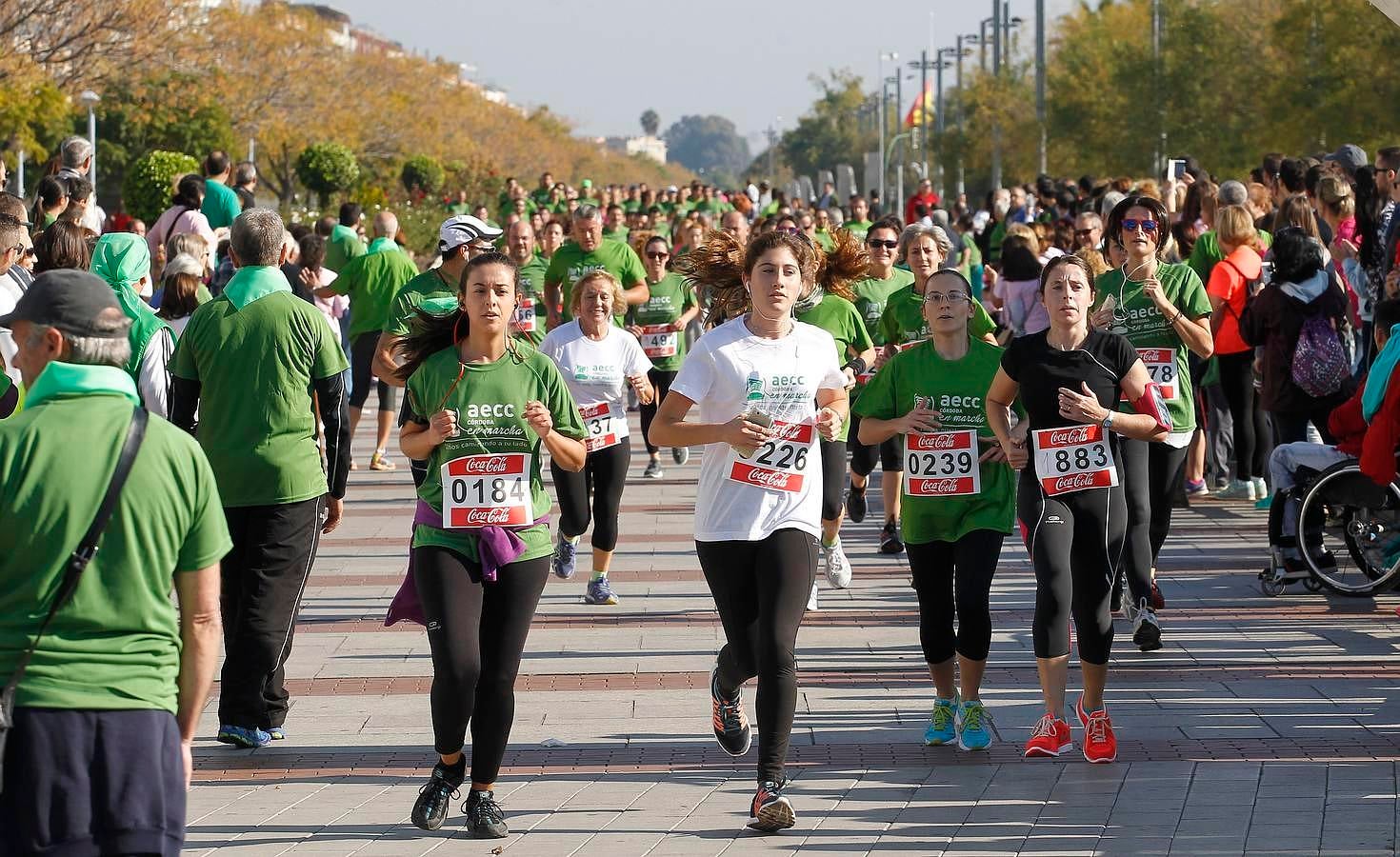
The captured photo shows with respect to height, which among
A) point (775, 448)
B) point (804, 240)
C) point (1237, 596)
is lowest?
point (1237, 596)

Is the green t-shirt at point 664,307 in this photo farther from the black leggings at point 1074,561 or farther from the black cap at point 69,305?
the black cap at point 69,305

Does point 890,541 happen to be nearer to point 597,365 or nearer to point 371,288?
point 597,365

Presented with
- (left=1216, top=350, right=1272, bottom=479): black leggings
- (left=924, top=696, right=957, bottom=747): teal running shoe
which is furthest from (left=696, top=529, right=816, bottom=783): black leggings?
(left=1216, top=350, right=1272, bottom=479): black leggings

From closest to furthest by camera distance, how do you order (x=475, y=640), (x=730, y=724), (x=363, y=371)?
1. (x=475, y=640)
2. (x=730, y=724)
3. (x=363, y=371)

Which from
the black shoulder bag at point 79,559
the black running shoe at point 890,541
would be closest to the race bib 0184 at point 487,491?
the black shoulder bag at point 79,559

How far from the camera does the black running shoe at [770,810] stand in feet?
20.4

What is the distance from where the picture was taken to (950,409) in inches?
297

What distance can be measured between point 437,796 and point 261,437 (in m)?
1.67

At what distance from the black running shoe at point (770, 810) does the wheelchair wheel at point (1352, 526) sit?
4.86 metres

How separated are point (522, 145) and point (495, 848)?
336 feet

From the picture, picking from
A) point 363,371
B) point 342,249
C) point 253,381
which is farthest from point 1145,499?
point 342,249

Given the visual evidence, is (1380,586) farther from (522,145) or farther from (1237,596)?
(522,145)

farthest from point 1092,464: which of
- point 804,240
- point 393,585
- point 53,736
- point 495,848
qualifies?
point 393,585

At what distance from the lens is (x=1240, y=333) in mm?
12492
